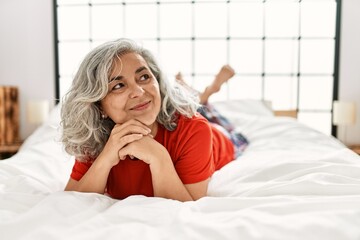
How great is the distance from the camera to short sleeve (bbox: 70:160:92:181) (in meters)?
1.40

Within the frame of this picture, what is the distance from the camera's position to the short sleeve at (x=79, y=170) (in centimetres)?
140

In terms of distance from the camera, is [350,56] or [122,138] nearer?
[122,138]

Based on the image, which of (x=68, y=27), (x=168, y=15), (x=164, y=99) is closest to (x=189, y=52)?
(x=168, y=15)

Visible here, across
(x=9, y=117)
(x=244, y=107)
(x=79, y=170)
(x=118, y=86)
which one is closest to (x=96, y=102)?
(x=118, y=86)

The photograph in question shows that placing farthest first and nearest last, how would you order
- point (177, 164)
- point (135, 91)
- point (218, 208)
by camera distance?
point (177, 164) < point (135, 91) < point (218, 208)

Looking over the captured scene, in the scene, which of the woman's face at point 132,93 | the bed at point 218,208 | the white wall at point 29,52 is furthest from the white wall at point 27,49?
the woman's face at point 132,93

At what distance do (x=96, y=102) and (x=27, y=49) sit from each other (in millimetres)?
3056

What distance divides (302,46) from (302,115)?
0.74 m

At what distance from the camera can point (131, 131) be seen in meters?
1.28

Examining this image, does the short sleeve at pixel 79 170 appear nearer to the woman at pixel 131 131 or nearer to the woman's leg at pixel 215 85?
the woman at pixel 131 131

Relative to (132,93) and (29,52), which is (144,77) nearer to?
(132,93)

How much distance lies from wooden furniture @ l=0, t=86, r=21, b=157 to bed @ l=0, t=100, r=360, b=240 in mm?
2345

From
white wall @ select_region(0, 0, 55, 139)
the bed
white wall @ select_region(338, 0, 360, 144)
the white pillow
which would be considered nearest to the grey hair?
the bed

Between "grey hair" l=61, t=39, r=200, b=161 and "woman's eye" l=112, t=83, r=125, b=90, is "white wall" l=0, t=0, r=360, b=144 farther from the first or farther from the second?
"woman's eye" l=112, t=83, r=125, b=90
